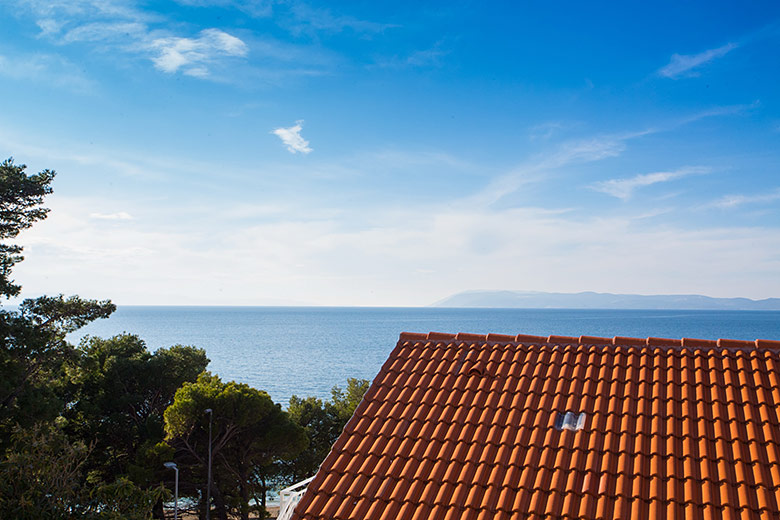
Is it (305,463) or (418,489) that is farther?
(305,463)

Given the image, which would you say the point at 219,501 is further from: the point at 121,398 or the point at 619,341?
the point at 619,341

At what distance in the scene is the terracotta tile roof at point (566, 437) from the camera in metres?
5.09

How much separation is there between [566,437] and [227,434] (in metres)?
25.8

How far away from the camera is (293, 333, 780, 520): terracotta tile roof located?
5.09 meters

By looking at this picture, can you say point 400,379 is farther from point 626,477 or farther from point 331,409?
point 331,409

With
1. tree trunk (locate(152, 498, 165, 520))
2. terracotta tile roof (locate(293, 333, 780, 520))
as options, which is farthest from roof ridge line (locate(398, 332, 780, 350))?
A: tree trunk (locate(152, 498, 165, 520))

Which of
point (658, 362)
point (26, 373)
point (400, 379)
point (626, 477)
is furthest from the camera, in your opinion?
point (26, 373)

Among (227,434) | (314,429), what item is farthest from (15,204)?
(314,429)

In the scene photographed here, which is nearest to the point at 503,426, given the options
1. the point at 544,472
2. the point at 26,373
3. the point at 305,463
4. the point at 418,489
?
the point at 544,472

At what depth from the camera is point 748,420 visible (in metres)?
5.73

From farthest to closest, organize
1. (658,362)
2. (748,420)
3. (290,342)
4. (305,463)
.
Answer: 1. (290,342)
2. (305,463)
3. (658,362)
4. (748,420)

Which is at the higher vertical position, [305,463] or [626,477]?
[626,477]

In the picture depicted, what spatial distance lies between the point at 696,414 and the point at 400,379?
3.56 m

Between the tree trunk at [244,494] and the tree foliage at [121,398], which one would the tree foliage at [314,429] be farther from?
the tree foliage at [121,398]
